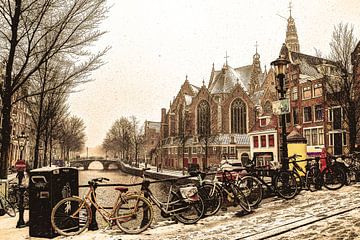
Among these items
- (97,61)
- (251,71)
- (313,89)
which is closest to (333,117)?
(313,89)

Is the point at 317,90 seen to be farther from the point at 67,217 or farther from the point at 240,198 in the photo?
the point at 67,217

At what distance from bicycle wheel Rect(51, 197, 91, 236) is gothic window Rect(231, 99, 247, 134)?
48.9 metres

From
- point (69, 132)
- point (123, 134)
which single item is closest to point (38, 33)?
point (69, 132)

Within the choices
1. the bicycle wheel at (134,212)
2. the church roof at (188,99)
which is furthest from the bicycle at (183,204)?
the church roof at (188,99)

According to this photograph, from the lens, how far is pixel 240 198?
723cm

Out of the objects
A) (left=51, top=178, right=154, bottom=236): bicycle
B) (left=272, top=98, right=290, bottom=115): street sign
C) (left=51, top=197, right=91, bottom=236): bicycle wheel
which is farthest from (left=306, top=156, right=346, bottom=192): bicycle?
(left=51, top=197, right=91, bottom=236): bicycle wheel

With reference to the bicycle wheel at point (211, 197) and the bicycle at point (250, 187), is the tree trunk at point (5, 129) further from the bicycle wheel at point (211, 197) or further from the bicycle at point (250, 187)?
the bicycle at point (250, 187)

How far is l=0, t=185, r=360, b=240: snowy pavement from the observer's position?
5418 millimetres

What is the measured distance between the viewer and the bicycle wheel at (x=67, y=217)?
581 cm

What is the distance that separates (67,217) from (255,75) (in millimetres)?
63995

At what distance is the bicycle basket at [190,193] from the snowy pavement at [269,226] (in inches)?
20.2

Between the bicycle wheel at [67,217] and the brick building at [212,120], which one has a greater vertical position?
the brick building at [212,120]

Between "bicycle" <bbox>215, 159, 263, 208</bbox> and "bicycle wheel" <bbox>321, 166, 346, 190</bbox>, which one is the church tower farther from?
"bicycle" <bbox>215, 159, 263, 208</bbox>

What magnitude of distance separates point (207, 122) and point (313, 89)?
675 inches
